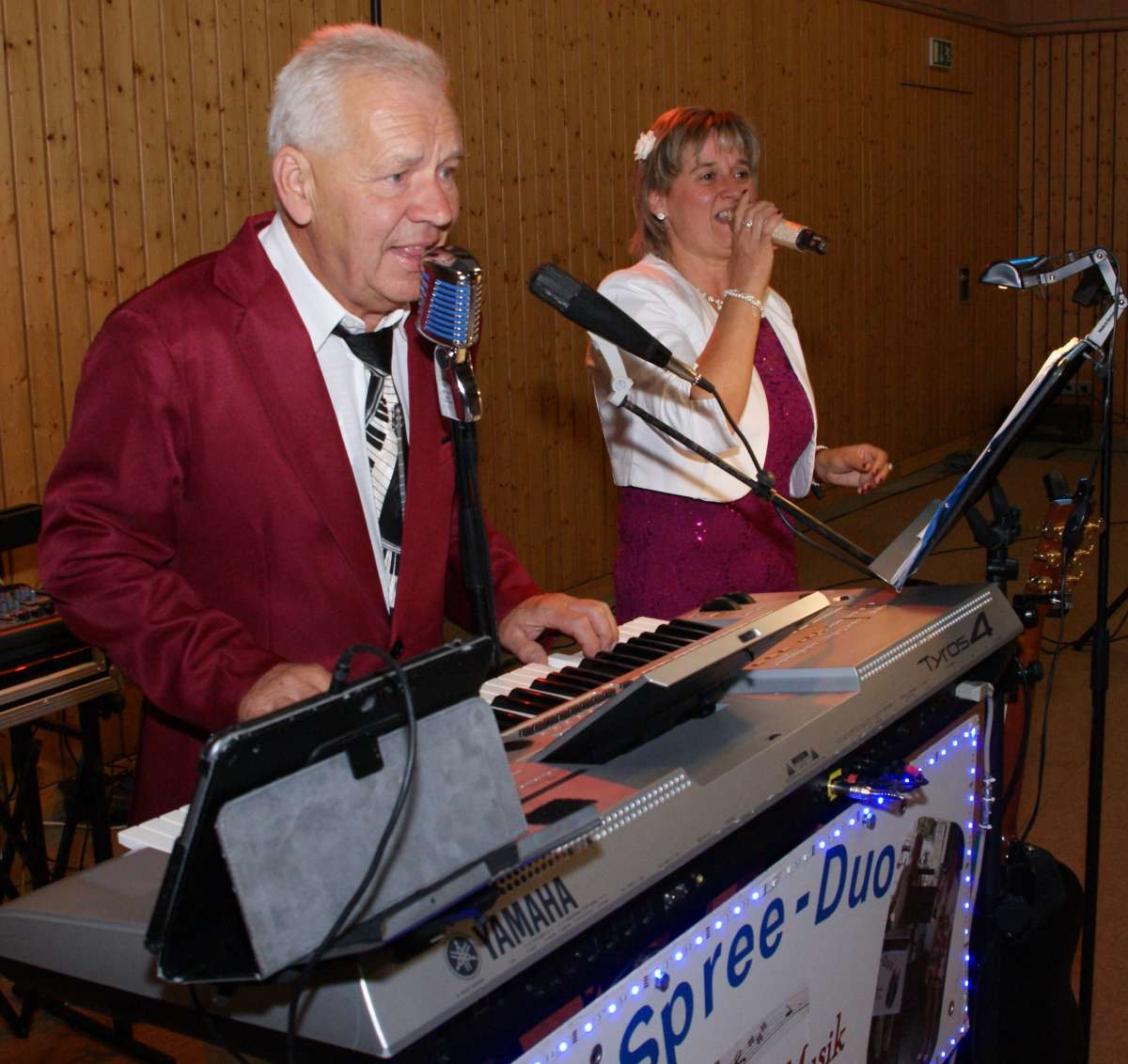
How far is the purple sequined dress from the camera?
2.66 metres

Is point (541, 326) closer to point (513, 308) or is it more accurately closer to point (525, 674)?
point (513, 308)

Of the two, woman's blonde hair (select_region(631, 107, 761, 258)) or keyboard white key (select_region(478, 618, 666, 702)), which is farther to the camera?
woman's blonde hair (select_region(631, 107, 761, 258))

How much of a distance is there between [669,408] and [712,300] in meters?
0.37

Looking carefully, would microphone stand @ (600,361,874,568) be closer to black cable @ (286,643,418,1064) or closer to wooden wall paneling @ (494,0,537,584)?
black cable @ (286,643,418,1064)

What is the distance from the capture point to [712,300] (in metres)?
2.77

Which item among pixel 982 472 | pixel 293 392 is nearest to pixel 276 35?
pixel 293 392

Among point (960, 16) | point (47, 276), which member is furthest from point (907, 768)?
point (960, 16)

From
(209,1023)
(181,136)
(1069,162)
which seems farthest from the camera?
(1069,162)

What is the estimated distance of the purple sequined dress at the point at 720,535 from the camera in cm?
266

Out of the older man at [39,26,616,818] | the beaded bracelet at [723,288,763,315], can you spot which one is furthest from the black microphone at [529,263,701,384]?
the beaded bracelet at [723,288,763,315]

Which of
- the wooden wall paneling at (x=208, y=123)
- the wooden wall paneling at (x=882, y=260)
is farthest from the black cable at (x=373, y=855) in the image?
the wooden wall paneling at (x=882, y=260)

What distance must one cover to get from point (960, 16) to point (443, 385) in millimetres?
9379

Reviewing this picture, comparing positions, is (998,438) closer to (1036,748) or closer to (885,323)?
(1036,748)

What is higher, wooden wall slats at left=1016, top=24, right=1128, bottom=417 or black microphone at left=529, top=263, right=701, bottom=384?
wooden wall slats at left=1016, top=24, right=1128, bottom=417
